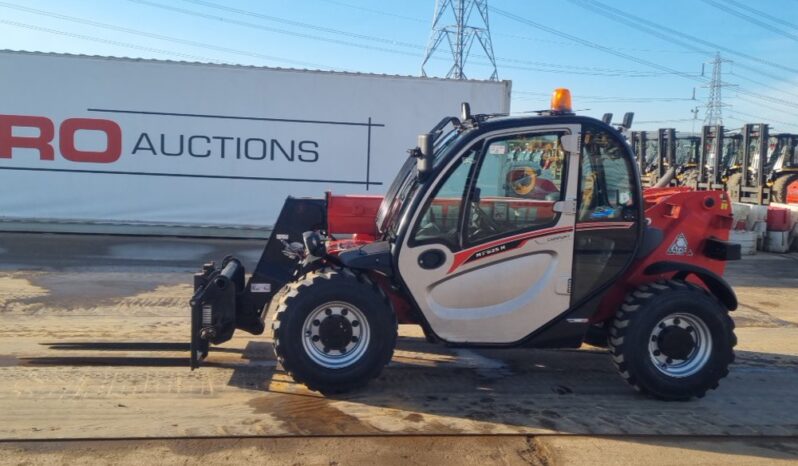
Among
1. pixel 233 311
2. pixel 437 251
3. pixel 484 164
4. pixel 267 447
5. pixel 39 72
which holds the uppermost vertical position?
pixel 39 72

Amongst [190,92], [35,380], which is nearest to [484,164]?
[35,380]

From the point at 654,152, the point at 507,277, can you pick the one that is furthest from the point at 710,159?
the point at 507,277

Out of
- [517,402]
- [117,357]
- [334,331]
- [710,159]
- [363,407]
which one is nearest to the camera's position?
[363,407]

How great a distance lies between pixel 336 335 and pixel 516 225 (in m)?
1.51

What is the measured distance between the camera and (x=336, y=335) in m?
5.02

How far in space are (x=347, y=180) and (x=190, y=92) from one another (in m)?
3.49

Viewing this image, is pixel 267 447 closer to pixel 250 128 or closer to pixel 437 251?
pixel 437 251

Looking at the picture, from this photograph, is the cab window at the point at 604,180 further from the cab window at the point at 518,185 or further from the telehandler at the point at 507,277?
the cab window at the point at 518,185

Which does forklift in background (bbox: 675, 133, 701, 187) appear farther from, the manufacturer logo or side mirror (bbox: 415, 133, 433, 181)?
side mirror (bbox: 415, 133, 433, 181)

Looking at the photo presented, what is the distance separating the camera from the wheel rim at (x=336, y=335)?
16.4 feet

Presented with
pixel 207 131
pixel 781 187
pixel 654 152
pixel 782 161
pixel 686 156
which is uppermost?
pixel 654 152

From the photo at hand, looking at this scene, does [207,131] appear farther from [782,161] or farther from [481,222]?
[782,161]

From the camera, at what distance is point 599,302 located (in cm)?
528

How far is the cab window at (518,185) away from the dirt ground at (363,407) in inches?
50.5
